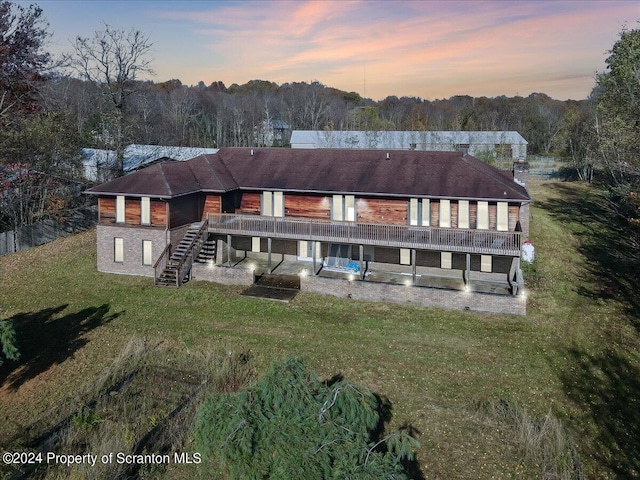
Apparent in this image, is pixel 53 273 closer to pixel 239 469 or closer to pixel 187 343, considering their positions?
pixel 187 343

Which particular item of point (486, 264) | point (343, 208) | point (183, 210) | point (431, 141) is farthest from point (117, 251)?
point (431, 141)

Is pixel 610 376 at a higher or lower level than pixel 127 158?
lower

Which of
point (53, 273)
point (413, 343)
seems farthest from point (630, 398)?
point (53, 273)

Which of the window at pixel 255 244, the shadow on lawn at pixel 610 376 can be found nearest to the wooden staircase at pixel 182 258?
the window at pixel 255 244

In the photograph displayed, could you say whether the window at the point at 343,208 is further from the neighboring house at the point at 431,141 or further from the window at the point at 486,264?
the neighboring house at the point at 431,141

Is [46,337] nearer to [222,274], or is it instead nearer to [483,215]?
[222,274]
